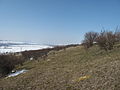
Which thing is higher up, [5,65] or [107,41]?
[107,41]

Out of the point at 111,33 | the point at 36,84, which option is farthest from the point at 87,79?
the point at 111,33

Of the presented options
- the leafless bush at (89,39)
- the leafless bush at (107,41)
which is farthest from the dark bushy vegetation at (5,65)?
the leafless bush at (89,39)

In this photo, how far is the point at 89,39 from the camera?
31.5 m

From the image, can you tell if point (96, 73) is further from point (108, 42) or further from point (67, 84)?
point (108, 42)

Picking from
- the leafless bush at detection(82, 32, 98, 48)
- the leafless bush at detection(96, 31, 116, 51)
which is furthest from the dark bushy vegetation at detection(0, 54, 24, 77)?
the leafless bush at detection(82, 32, 98, 48)

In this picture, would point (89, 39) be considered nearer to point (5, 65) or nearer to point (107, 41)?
point (107, 41)

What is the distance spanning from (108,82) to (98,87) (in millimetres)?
555

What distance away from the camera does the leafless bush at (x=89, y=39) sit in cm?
2983

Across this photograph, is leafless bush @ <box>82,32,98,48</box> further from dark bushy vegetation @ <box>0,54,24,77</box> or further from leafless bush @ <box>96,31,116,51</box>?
dark bushy vegetation @ <box>0,54,24,77</box>

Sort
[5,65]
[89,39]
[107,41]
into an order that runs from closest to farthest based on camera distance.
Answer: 1. [5,65]
2. [107,41]
3. [89,39]

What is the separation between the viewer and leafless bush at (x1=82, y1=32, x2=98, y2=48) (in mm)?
29825

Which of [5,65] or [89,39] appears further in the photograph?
[89,39]

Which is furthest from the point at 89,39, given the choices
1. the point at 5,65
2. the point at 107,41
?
the point at 5,65

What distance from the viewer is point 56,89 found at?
8602 millimetres
